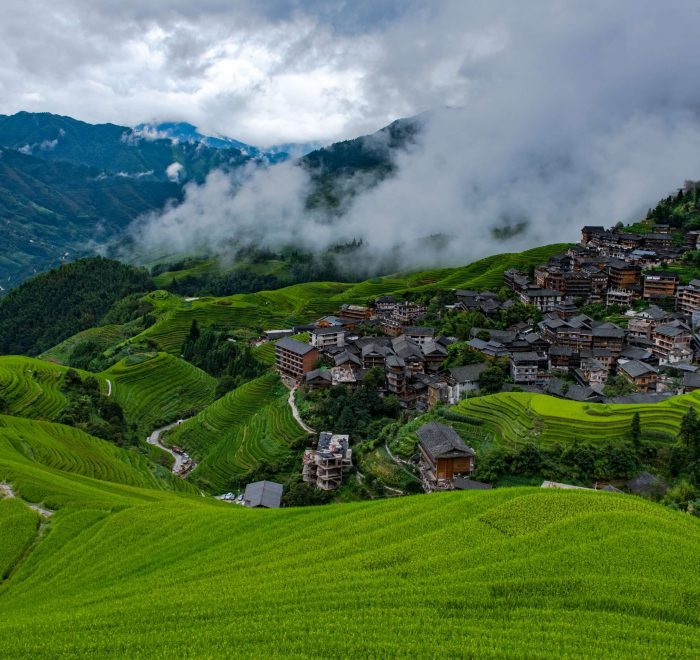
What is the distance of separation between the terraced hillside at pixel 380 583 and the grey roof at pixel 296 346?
117 ft

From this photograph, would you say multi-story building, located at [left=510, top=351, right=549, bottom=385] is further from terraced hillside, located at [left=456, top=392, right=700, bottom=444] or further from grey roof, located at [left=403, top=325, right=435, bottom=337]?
grey roof, located at [left=403, top=325, right=435, bottom=337]

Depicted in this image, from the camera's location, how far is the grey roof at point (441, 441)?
3288 centimetres

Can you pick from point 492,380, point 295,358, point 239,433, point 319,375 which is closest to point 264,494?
point 239,433

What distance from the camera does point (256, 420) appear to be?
50.6 m

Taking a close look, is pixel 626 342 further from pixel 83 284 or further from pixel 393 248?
pixel 83 284

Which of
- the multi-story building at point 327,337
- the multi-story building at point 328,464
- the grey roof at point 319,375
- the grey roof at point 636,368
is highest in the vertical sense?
the multi-story building at point 327,337

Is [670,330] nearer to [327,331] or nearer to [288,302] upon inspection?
[327,331]

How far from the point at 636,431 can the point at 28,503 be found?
1225 inches

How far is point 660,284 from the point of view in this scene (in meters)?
66.1

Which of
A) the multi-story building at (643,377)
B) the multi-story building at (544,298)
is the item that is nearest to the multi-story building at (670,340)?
the multi-story building at (643,377)

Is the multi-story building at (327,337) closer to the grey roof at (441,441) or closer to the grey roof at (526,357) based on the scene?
the grey roof at (526,357)

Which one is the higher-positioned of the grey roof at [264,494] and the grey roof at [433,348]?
the grey roof at [433,348]

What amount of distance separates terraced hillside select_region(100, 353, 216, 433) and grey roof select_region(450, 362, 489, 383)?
27.8 meters

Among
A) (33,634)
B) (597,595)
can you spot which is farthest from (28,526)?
(597,595)
